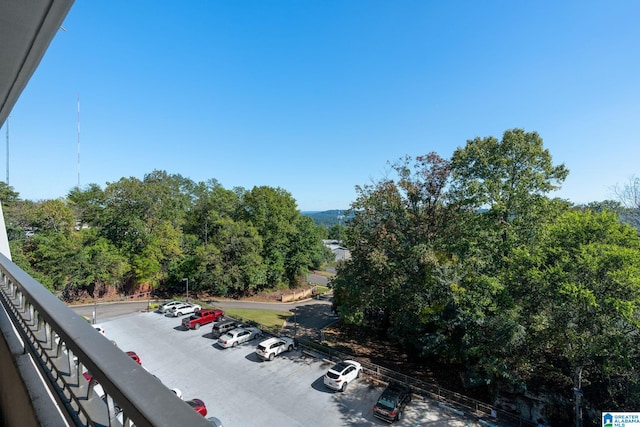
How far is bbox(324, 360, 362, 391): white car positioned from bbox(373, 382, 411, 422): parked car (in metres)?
1.63

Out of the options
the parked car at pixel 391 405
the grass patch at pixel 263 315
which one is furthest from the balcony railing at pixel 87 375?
the grass patch at pixel 263 315

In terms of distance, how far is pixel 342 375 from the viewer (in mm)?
11297

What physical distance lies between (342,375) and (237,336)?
19.2 ft

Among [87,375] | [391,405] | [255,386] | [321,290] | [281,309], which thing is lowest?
[321,290]

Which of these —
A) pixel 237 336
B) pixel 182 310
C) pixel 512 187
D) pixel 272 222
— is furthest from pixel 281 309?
pixel 512 187

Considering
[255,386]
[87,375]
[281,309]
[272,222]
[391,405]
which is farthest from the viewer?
[272,222]

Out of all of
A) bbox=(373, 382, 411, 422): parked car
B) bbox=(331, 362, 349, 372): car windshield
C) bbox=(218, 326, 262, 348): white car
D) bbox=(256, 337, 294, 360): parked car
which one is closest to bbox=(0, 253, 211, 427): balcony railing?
bbox=(373, 382, 411, 422): parked car

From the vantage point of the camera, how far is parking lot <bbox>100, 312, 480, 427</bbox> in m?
9.67

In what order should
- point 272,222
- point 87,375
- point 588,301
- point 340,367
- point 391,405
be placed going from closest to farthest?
1. point 87,375
2. point 588,301
3. point 391,405
4. point 340,367
5. point 272,222

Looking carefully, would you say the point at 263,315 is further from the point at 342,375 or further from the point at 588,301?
the point at 588,301

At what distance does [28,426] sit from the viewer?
5.33 ft

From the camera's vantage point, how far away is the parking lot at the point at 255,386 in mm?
9672

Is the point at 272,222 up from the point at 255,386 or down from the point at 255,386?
up

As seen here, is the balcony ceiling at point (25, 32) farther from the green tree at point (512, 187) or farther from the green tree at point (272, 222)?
the green tree at point (272, 222)
